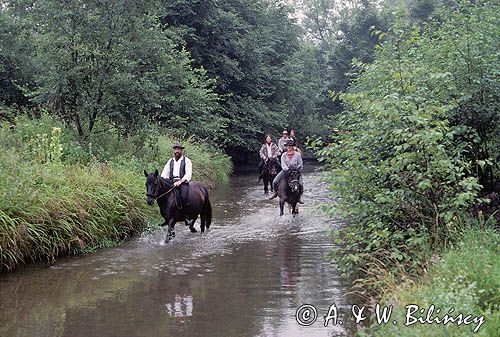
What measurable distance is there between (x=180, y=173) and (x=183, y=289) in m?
4.79

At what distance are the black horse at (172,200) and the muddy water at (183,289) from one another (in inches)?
18.2

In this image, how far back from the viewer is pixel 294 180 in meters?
16.0

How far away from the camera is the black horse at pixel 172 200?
1218 cm

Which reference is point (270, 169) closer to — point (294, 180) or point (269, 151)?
point (269, 151)

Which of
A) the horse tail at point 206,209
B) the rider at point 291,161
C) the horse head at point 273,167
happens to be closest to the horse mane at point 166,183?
the horse tail at point 206,209

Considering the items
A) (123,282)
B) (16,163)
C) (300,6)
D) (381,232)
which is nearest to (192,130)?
(16,163)

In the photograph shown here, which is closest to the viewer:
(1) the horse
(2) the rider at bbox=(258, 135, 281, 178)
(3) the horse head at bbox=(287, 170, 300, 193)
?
(3) the horse head at bbox=(287, 170, 300, 193)

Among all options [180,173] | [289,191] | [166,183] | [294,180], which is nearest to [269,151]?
[289,191]

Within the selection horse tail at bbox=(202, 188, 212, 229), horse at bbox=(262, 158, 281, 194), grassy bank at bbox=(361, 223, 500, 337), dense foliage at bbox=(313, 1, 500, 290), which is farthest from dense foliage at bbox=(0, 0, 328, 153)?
grassy bank at bbox=(361, 223, 500, 337)

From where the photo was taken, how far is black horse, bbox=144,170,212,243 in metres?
12.2

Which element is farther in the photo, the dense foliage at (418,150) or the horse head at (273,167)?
the horse head at (273,167)

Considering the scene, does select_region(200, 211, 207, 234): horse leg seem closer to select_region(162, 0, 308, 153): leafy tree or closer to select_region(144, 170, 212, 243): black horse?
select_region(144, 170, 212, 243): black horse

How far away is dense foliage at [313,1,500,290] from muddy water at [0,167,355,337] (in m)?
1.07

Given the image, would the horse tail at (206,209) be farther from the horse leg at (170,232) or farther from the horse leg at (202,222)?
the horse leg at (170,232)
